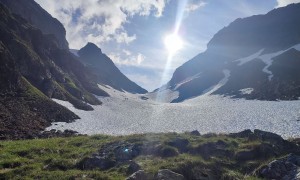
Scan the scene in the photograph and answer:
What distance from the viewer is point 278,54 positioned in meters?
172

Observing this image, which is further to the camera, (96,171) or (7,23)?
(7,23)

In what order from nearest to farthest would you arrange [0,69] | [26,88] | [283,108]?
[0,69], [26,88], [283,108]

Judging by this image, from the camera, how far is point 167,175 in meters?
20.7

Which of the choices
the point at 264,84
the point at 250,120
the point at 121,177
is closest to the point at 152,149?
the point at 121,177

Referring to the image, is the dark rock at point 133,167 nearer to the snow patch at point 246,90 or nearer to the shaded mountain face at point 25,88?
the shaded mountain face at point 25,88

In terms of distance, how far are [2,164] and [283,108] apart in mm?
68406

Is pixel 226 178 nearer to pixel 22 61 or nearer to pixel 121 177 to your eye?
pixel 121 177

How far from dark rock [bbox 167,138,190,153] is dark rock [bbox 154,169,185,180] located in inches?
312

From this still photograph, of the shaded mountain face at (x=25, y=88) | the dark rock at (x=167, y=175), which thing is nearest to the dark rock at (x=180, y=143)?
the dark rock at (x=167, y=175)

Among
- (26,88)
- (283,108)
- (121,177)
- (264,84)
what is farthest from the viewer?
(264,84)

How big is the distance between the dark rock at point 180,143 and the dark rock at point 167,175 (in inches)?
312

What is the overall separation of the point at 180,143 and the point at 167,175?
31.1ft

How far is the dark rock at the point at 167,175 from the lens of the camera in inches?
802

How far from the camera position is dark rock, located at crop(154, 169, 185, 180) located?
20.4 m
